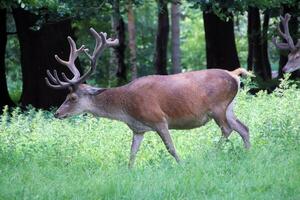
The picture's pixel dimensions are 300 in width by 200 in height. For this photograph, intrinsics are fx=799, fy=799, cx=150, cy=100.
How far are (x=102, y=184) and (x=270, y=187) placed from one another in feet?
5.39

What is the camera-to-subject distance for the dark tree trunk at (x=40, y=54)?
1747 cm

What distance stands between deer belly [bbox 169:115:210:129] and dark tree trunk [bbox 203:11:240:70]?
10.2m

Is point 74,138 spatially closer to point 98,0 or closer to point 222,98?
point 222,98

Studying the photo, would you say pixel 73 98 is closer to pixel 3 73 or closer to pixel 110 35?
pixel 3 73

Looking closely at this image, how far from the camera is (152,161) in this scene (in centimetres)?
924

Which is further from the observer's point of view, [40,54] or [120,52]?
[120,52]

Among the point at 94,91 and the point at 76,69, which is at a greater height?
the point at 76,69

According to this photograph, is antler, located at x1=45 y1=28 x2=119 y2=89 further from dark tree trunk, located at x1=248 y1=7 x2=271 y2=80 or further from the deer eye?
dark tree trunk, located at x1=248 y1=7 x2=271 y2=80

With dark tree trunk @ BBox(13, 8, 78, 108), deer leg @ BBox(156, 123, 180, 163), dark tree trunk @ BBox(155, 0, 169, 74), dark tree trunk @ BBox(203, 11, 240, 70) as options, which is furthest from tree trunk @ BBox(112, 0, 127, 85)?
deer leg @ BBox(156, 123, 180, 163)

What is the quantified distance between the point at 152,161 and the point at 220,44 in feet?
37.3

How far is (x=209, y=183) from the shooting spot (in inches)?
311

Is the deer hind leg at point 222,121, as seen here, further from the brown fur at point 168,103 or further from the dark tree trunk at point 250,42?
the dark tree trunk at point 250,42

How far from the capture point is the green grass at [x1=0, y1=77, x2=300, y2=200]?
7.68m

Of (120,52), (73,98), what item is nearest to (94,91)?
(73,98)
